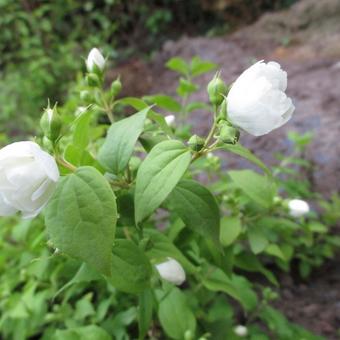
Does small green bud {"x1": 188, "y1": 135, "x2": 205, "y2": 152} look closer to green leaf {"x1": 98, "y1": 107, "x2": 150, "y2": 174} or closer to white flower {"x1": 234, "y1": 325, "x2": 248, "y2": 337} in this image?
green leaf {"x1": 98, "y1": 107, "x2": 150, "y2": 174}

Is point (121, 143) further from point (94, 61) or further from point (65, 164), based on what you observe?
point (94, 61)

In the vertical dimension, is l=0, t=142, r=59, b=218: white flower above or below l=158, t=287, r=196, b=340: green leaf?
above

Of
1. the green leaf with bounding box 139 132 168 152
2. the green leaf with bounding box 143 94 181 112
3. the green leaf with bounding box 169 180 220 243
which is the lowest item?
the green leaf with bounding box 169 180 220 243

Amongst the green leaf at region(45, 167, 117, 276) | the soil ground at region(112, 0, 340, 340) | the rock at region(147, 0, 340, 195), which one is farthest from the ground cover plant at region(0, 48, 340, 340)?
the rock at region(147, 0, 340, 195)

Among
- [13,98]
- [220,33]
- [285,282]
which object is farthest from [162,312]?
[220,33]

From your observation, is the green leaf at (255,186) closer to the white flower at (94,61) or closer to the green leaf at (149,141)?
the green leaf at (149,141)

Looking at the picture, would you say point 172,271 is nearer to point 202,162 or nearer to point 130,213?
point 130,213

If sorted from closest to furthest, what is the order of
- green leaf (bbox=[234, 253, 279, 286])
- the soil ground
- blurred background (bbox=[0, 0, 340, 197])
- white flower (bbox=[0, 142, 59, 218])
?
white flower (bbox=[0, 142, 59, 218])
green leaf (bbox=[234, 253, 279, 286])
the soil ground
blurred background (bbox=[0, 0, 340, 197])

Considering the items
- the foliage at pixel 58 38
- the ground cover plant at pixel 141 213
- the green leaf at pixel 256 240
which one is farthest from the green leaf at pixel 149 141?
the foliage at pixel 58 38
